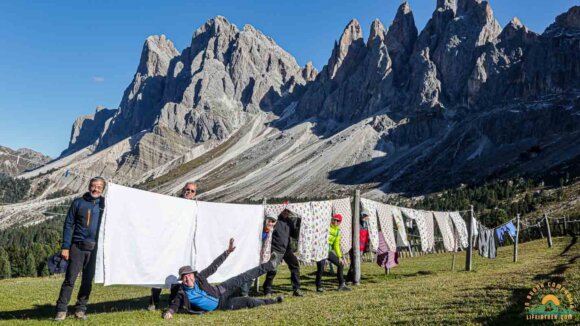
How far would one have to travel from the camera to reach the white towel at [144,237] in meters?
10.6

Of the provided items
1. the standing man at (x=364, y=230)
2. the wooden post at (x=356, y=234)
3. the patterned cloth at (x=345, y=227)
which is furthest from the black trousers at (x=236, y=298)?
the standing man at (x=364, y=230)

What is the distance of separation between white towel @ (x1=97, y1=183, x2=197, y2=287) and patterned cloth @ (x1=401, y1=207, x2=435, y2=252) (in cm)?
1270

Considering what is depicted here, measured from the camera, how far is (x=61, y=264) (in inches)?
400

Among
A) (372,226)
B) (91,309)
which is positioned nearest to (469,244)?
(372,226)

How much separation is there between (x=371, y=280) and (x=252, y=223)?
22.0 feet

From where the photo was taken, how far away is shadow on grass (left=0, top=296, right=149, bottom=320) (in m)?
11.1

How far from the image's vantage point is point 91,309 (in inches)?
499

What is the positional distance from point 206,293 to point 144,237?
214cm

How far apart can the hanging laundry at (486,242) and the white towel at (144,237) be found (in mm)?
17395

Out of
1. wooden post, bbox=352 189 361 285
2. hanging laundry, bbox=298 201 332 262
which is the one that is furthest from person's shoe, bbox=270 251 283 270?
wooden post, bbox=352 189 361 285

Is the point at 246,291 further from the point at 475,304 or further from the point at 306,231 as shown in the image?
the point at 475,304

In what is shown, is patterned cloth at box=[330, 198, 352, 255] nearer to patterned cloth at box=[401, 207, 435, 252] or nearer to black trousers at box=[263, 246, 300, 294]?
black trousers at box=[263, 246, 300, 294]

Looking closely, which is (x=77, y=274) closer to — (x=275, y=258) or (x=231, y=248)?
(x=231, y=248)

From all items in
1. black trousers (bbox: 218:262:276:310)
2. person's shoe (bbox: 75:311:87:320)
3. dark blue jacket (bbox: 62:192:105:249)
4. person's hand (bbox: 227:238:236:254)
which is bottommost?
person's shoe (bbox: 75:311:87:320)
